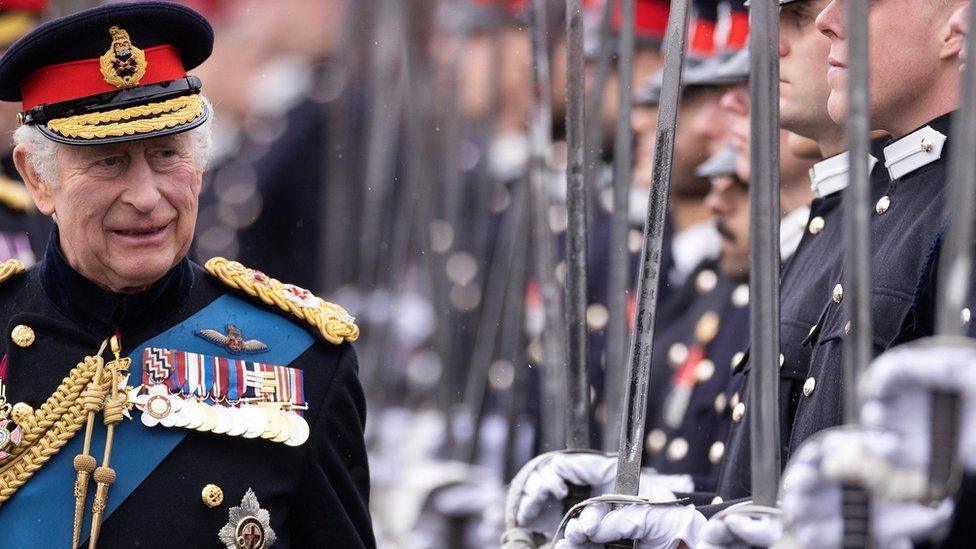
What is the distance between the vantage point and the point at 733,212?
639 centimetres

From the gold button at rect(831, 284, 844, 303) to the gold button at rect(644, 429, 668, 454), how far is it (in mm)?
2398

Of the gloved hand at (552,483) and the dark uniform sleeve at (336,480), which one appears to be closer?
the dark uniform sleeve at (336,480)

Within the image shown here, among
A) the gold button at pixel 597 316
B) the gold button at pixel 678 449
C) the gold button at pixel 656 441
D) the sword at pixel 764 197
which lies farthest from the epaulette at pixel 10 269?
the gold button at pixel 597 316

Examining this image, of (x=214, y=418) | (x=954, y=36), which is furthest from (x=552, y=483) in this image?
(x=954, y=36)

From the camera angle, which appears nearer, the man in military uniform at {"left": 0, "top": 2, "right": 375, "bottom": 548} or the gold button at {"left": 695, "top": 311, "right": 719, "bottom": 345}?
the man in military uniform at {"left": 0, "top": 2, "right": 375, "bottom": 548}

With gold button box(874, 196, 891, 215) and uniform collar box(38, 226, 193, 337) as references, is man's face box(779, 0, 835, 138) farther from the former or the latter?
uniform collar box(38, 226, 193, 337)

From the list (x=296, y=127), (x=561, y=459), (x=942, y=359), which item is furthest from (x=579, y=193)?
(x=296, y=127)

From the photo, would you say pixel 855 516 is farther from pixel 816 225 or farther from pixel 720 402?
pixel 720 402

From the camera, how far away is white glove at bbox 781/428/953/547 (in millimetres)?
2529

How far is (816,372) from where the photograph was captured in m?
3.86

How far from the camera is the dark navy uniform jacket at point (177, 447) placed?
357 centimetres

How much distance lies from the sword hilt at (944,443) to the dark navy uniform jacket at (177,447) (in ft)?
4.83

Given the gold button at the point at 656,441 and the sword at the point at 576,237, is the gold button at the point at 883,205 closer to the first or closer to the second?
the sword at the point at 576,237

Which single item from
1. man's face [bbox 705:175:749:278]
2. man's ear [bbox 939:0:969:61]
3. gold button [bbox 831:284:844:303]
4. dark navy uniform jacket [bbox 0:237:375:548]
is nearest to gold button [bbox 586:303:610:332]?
man's face [bbox 705:175:749:278]
